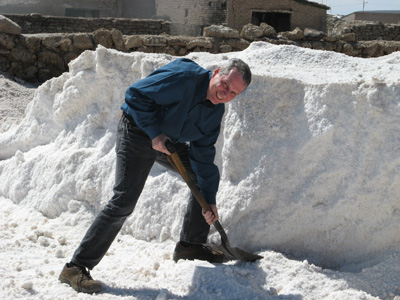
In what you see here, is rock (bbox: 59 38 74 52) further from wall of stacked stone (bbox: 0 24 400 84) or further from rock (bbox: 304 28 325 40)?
rock (bbox: 304 28 325 40)

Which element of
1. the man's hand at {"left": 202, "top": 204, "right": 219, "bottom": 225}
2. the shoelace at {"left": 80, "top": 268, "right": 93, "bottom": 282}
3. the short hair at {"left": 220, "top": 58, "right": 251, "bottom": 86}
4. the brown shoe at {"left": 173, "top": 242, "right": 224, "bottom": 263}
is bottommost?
the brown shoe at {"left": 173, "top": 242, "right": 224, "bottom": 263}

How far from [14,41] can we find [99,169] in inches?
231

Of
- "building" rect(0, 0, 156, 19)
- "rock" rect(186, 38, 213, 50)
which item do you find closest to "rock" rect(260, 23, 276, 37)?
"rock" rect(186, 38, 213, 50)

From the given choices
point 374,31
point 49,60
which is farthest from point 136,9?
point 49,60

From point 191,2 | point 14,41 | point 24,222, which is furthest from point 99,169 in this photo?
point 191,2

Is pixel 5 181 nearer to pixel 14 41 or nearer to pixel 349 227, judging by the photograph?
Result: pixel 349 227

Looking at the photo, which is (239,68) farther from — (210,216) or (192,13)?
(192,13)

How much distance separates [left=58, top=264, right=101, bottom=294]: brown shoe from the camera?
2.50m

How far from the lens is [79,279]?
252 cm

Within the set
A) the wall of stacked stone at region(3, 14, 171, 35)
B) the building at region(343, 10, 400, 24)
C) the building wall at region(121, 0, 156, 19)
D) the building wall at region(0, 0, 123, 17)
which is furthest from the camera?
the building at region(343, 10, 400, 24)

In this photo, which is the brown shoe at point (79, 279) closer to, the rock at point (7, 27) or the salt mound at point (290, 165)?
the salt mound at point (290, 165)

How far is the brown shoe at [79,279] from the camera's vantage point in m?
2.50

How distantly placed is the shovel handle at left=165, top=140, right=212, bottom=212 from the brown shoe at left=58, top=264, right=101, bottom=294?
0.68 meters

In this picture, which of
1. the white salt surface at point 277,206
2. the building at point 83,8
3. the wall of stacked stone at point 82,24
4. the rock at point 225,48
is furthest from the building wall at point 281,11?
the white salt surface at point 277,206
